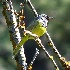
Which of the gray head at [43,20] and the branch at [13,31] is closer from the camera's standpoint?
the gray head at [43,20]

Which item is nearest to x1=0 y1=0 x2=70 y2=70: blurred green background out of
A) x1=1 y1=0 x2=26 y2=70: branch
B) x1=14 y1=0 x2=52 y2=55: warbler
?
x1=1 y1=0 x2=26 y2=70: branch

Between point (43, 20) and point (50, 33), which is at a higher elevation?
point (50, 33)

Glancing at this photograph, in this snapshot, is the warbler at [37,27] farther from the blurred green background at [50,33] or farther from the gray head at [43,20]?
the blurred green background at [50,33]

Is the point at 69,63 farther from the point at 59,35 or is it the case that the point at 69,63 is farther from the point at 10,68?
the point at 59,35

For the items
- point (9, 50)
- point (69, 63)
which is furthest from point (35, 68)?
point (69, 63)

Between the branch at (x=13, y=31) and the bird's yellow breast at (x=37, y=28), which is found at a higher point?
the branch at (x=13, y=31)

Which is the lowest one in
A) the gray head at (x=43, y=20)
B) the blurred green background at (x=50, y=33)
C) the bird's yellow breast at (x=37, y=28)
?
the bird's yellow breast at (x=37, y=28)

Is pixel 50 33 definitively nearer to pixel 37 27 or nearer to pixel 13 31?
pixel 13 31

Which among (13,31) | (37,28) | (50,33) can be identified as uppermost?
(50,33)

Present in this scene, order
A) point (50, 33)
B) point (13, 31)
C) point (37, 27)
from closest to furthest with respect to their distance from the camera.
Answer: point (37, 27), point (13, 31), point (50, 33)

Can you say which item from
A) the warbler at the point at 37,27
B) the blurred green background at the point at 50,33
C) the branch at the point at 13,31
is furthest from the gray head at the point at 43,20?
the blurred green background at the point at 50,33

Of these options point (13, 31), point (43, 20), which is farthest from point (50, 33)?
point (43, 20)
